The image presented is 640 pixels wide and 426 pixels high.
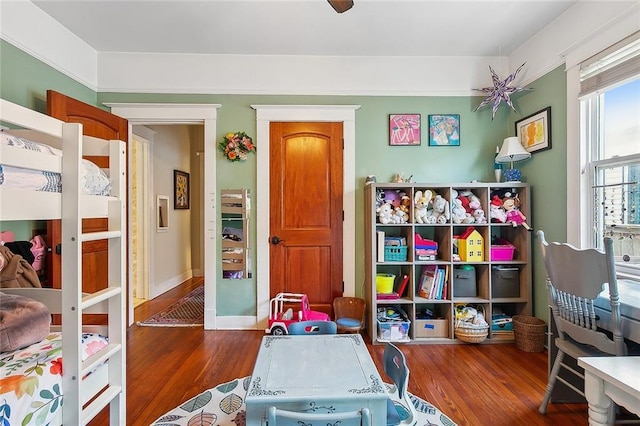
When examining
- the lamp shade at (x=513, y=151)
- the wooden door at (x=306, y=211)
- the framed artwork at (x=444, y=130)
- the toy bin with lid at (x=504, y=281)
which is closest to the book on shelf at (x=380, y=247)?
the wooden door at (x=306, y=211)

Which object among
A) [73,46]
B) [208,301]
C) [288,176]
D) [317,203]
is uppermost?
[73,46]

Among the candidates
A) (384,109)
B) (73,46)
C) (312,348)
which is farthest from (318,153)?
(73,46)

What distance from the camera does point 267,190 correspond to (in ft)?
10.5

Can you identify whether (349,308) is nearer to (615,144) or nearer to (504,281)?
(504,281)

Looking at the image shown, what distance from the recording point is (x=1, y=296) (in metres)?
1.37

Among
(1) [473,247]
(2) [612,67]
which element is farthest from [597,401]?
(2) [612,67]

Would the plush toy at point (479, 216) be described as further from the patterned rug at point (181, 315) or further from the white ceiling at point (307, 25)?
the patterned rug at point (181, 315)

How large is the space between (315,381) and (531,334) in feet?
7.73

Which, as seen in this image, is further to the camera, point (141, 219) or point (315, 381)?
point (141, 219)

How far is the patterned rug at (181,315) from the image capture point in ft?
11.0

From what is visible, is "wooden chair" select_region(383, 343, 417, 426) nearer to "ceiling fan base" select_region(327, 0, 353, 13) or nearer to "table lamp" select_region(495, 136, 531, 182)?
"ceiling fan base" select_region(327, 0, 353, 13)

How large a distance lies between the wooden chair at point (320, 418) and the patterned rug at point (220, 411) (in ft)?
2.57

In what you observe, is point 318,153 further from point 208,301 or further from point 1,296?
point 1,296

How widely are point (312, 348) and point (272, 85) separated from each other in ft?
8.58
